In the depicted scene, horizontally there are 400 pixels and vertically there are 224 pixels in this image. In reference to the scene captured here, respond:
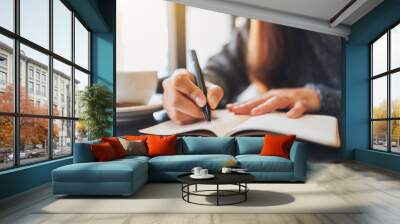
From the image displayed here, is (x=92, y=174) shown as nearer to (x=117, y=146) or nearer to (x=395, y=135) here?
(x=117, y=146)

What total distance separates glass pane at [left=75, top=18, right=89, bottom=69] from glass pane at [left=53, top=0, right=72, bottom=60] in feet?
1.38

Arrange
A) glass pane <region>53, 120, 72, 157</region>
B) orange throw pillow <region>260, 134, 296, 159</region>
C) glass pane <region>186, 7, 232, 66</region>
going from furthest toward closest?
1. glass pane <region>186, 7, 232, 66</region>
2. glass pane <region>53, 120, 72, 157</region>
3. orange throw pillow <region>260, 134, 296, 159</region>

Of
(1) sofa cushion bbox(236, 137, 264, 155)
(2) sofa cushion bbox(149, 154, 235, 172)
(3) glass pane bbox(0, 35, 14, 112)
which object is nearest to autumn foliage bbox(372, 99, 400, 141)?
(1) sofa cushion bbox(236, 137, 264, 155)

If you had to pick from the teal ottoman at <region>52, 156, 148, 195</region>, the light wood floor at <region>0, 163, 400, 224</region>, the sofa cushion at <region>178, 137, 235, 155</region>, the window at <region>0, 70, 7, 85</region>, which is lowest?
the light wood floor at <region>0, 163, 400, 224</region>

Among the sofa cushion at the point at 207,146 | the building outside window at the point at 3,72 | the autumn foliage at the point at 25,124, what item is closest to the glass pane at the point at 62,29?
the autumn foliage at the point at 25,124

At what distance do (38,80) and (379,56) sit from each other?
747 centimetres

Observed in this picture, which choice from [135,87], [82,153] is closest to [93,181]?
[82,153]

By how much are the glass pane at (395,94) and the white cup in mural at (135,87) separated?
535cm

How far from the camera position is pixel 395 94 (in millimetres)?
8125

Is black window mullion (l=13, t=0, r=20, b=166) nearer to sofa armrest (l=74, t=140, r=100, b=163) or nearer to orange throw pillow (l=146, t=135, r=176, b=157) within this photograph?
sofa armrest (l=74, t=140, r=100, b=163)

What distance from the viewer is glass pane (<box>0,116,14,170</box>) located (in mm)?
4824

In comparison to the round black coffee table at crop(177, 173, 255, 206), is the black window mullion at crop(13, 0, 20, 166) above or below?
above

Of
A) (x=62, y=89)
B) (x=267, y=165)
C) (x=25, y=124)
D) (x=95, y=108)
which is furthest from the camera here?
(x=95, y=108)

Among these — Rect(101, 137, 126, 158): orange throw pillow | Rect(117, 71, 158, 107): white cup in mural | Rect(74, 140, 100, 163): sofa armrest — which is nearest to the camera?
Rect(74, 140, 100, 163): sofa armrest
